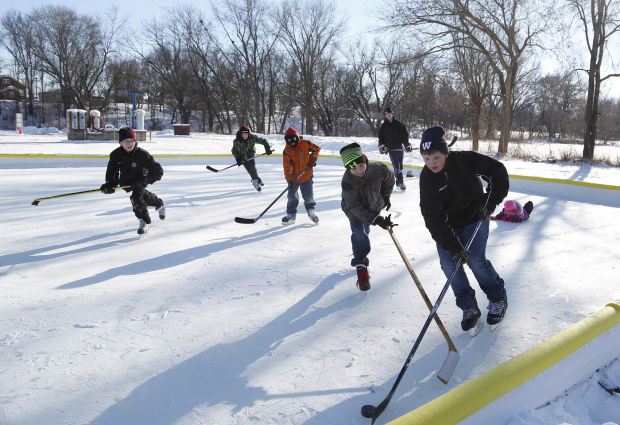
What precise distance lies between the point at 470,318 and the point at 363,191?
1.16 meters

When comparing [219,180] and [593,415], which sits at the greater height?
[219,180]

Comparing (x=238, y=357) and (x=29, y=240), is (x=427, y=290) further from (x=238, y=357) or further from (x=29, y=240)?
(x=29, y=240)

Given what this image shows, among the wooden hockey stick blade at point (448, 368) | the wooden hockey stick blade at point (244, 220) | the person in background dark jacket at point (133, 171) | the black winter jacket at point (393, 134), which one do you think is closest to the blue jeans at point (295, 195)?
the wooden hockey stick blade at point (244, 220)

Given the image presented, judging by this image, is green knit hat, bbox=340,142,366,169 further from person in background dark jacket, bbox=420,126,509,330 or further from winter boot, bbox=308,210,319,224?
winter boot, bbox=308,210,319,224

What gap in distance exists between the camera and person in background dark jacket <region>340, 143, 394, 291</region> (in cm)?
297

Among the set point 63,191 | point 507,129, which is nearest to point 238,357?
point 63,191

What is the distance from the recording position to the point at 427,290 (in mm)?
3049

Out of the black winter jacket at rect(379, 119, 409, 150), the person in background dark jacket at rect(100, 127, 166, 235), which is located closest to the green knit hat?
the person in background dark jacket at rect(100, 127, 166, 235)

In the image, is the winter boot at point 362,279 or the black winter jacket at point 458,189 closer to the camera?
the black winter jacket at point 458,189

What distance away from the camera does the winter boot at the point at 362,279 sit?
3.03m

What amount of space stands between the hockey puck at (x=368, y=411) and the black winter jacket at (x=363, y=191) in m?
1.44

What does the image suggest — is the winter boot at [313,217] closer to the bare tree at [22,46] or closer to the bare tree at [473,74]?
the bare tree at [473,74]

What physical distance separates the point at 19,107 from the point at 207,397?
153 ft

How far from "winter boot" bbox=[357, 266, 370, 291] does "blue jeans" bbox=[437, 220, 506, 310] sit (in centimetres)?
71
